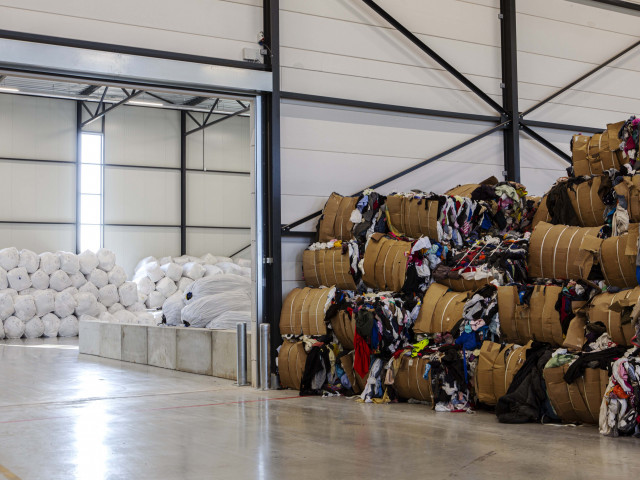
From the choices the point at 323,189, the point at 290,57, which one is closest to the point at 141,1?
the point at 290,57

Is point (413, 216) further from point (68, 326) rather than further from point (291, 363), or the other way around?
point (68, 326)

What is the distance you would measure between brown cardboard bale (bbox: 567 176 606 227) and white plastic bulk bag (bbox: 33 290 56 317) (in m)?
13.8

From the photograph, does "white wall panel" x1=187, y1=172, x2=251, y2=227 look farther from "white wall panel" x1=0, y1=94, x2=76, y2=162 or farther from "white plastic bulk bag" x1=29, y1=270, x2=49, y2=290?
"white plastic bulk bag" x1=29, y1=270, x2=49, y2=290

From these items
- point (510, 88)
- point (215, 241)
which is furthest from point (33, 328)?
point (510, 88)

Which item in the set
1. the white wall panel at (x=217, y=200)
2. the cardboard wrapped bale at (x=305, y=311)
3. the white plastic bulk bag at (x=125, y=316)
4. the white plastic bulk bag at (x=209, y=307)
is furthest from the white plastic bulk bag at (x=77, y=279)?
the cardboard wrapped bale at (x=305, y=311)

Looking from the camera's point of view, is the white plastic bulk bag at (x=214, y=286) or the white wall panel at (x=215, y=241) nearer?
the white plastic bulk bag at (x=214, y=286)

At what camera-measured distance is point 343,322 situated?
7828 millimetres

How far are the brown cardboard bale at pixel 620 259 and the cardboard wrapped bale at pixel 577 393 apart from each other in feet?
2.81

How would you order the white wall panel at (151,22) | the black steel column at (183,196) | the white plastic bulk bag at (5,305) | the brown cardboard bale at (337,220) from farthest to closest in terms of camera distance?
the black steel column at (183,196)
the white plastic bulk bag at (5,305)
the brown cardboard bale at (337,220)
the white wall panel at (151,22)

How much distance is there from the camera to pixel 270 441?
5.47 meters

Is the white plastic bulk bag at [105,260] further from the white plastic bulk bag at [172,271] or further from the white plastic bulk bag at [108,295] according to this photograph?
the white plastic bulk bag at [172,271]

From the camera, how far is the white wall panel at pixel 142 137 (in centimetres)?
2233

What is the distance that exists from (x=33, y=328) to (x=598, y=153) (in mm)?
14286

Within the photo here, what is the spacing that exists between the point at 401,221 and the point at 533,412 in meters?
2.95
